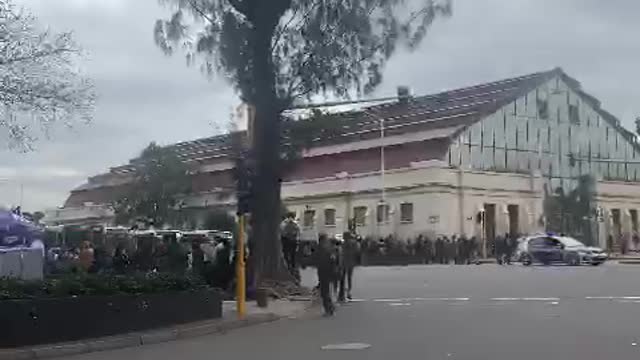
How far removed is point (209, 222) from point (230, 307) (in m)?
26.4

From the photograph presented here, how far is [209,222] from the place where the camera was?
46.6m

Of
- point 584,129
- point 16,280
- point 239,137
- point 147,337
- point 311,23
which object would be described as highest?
point 584,129

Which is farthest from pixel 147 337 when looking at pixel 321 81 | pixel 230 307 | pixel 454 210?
pixel 454 210

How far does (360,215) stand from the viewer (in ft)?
227

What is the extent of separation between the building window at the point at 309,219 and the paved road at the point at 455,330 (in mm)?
47481

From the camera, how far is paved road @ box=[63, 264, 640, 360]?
39.2 feet

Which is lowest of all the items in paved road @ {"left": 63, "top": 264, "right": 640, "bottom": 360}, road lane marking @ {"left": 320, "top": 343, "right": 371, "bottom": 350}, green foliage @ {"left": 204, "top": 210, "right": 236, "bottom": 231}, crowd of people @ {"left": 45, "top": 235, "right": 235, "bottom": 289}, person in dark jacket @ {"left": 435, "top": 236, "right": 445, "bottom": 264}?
road lane marking @ {"left": 320, "top": 343, "right": 371, "bottom": 350}

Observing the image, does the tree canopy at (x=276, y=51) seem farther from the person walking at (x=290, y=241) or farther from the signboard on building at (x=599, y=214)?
the signboard on building at (x=599, y=214)

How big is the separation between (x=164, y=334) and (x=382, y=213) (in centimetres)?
5275

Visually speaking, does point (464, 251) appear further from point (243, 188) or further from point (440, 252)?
point (243, 188)

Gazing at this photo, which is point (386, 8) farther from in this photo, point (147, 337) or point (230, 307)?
point (147, 337)

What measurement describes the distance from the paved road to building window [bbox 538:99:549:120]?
167 ft

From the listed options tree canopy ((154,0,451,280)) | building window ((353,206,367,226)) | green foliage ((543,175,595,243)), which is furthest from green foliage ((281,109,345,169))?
green foliage ((543,175,595,243))

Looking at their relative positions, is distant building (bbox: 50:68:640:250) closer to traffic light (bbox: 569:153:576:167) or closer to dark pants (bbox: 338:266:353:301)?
traffic light (bbox: 569:153:576:167)
